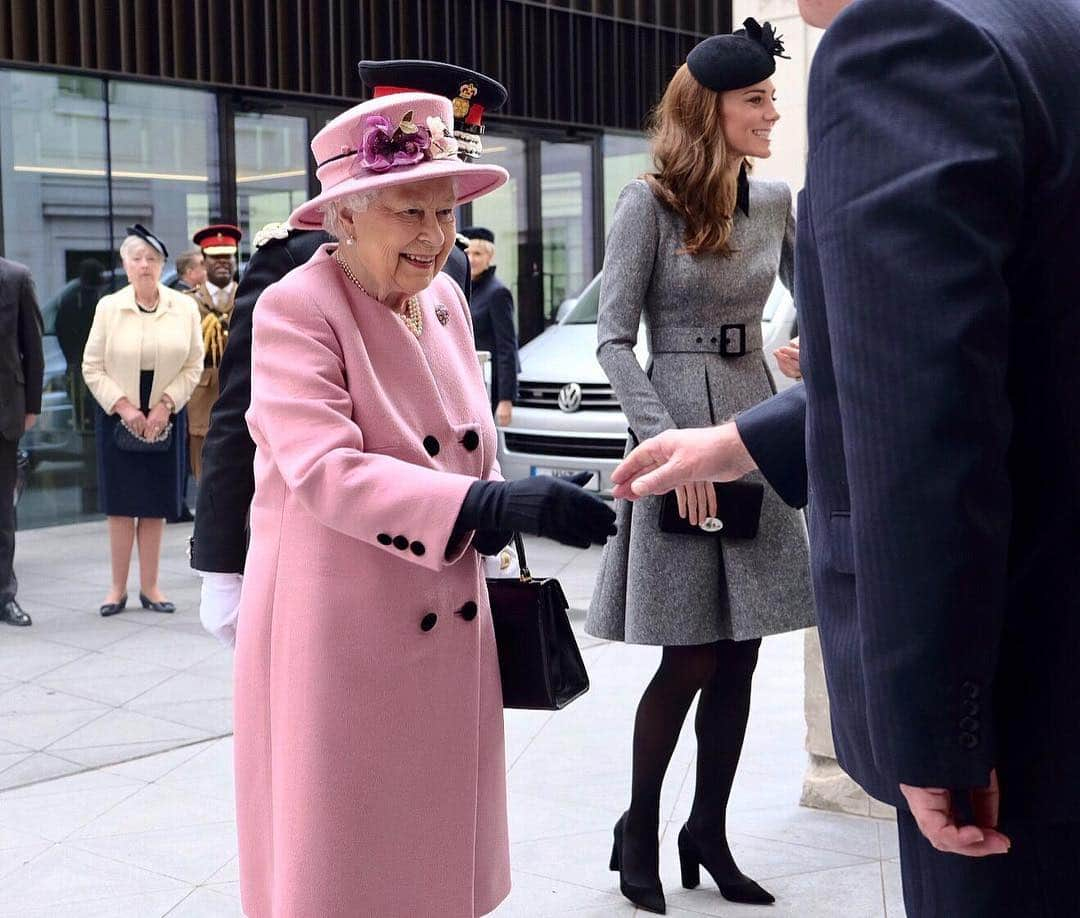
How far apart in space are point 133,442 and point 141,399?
27cm

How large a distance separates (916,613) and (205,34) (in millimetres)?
11511

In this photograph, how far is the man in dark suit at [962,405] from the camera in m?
1.62

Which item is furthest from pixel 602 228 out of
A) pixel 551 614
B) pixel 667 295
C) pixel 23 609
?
pixel 551 614

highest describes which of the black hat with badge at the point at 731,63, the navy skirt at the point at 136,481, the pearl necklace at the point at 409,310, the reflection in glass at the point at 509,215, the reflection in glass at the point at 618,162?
the reflection in glass at the point at 618,162

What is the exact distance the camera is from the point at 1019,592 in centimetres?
176

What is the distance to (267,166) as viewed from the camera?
12.8 meters

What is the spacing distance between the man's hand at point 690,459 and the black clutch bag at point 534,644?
318mm

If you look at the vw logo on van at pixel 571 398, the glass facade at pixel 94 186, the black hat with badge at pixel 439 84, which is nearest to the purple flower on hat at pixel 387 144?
the black hat with badge at pixel 439 84

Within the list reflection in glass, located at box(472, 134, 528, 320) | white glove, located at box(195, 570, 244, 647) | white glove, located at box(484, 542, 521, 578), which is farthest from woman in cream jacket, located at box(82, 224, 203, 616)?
reflection in glass, located at box(472, 134, 528, 320)

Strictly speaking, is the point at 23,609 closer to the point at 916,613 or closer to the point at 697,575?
the point at 697,575

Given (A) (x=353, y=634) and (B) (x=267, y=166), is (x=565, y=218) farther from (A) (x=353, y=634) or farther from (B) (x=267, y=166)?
(A) (x=353, y=634)

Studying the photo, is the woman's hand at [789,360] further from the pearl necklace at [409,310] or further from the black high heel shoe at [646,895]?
the black high heel shoe at [646,895]

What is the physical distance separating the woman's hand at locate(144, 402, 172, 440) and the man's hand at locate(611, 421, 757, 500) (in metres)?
5.97

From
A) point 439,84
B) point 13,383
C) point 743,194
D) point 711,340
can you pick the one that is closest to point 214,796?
point 711,340
